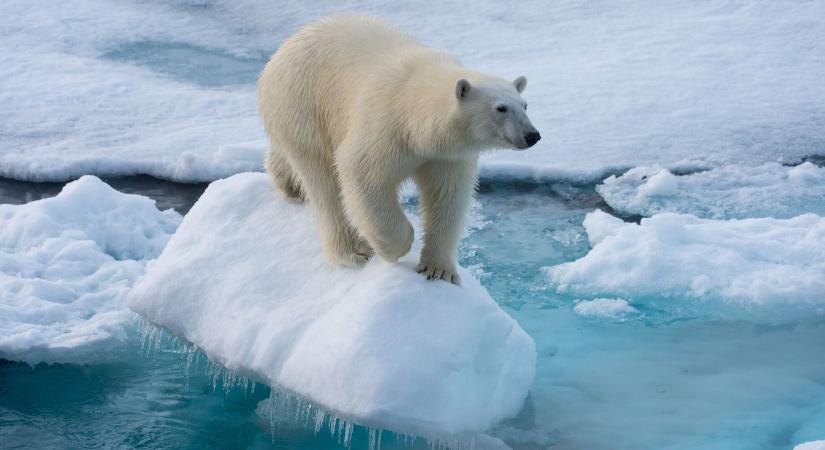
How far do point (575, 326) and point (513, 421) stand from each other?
1.13 meters

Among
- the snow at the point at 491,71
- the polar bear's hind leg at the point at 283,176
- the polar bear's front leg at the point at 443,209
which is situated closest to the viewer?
the polar bear's front leg at the point at 443,209

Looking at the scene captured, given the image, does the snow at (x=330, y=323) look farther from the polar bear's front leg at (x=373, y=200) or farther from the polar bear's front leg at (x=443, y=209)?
the polar bear's front leg at (x=373, y=200)

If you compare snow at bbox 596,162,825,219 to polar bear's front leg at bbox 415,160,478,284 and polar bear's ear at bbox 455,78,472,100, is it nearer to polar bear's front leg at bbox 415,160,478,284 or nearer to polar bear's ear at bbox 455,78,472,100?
polar bear's front leg at bbox 415,160,478,284

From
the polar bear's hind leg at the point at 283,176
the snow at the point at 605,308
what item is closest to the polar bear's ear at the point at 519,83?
the polar bear's hind leg at the point at 283,176

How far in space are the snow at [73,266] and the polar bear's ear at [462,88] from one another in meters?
2.28

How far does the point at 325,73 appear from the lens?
4.18 meters

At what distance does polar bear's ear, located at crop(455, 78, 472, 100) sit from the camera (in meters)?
3.56

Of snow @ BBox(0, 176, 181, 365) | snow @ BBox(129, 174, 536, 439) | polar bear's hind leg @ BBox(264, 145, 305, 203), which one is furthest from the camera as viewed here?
snow @ BBox(0, 176, 181, 365)

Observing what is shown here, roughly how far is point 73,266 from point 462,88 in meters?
2.92

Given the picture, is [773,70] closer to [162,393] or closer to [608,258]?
[608,258]

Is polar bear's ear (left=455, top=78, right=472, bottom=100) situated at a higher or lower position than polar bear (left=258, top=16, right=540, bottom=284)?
higher

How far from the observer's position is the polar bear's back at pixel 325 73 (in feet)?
13.4

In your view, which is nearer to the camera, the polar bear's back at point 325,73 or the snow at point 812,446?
the snow at point 812,446

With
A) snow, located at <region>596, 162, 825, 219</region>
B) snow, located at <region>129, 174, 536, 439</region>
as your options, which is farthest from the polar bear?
snow, located at <region>596, 162, 825, 219</region>
